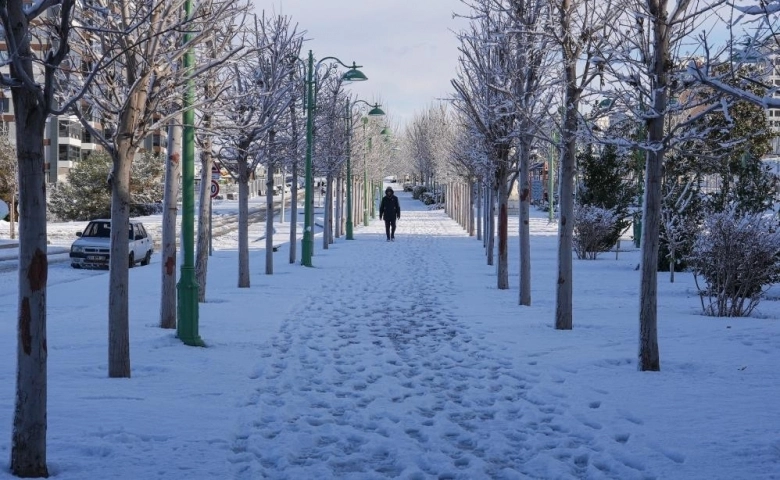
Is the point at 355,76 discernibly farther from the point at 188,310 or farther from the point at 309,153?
the point at 188,310

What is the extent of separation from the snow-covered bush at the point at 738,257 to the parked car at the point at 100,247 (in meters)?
15.8

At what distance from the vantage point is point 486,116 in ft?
51.6

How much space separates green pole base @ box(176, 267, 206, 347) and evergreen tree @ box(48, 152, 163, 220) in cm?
4568

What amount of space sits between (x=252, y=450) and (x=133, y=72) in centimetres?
394

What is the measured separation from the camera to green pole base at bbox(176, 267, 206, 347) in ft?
33.2

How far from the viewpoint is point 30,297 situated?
4.98 meters

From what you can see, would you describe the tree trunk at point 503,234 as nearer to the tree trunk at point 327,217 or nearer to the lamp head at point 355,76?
the lamp head at point 355,76

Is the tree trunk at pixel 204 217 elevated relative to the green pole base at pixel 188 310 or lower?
elevated

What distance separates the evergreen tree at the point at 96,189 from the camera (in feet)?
181

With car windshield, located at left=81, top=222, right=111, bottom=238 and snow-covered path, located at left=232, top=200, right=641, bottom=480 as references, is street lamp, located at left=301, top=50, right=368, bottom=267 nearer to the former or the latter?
car windshield, located at left=81, top=222, right=111, bottom=238

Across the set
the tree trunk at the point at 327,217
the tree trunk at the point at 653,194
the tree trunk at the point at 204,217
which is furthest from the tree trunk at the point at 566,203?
the tree trunk at the point at 327,217

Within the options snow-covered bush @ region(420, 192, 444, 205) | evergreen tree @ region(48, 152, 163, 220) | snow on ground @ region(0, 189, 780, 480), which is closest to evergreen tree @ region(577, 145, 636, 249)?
snow on ground @ region(0, 189, 780, 480)

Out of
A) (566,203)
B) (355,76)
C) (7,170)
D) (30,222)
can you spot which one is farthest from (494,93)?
(7,170)

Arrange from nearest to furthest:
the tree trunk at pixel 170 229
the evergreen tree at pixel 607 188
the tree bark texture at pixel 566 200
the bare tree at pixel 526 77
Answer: the tree trunk at pixel 170 229
the tree bark texture at pixel 566 200
the bare tree at pixel 526 77
the evergreen tree at pixel 607 188
